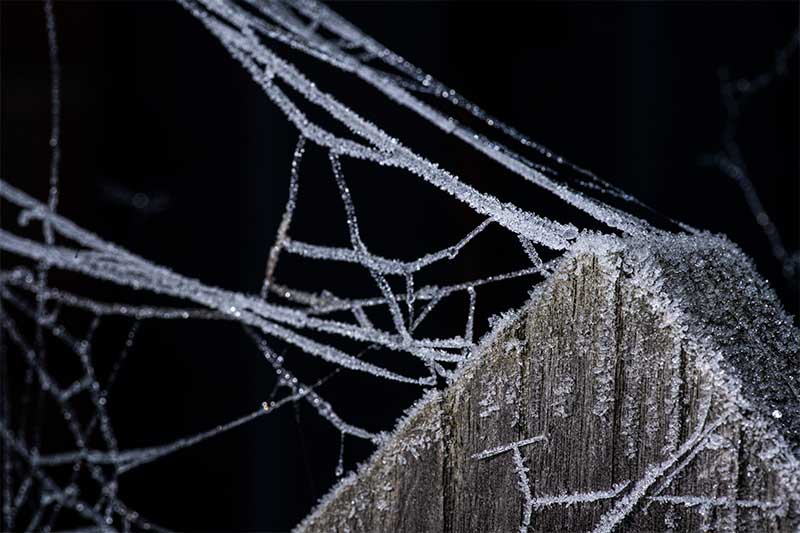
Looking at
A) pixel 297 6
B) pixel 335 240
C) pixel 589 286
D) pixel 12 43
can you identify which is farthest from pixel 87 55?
pixel 589 286

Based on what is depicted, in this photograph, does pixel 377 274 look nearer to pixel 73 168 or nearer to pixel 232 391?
pixel 73 168

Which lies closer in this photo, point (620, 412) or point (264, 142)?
point (620, 412)

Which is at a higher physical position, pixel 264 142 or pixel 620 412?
pixel 264 142

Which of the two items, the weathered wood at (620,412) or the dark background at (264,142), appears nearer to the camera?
the weathered wood at (620,412)

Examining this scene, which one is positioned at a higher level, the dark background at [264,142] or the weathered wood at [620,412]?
the dark background at [264,142]
